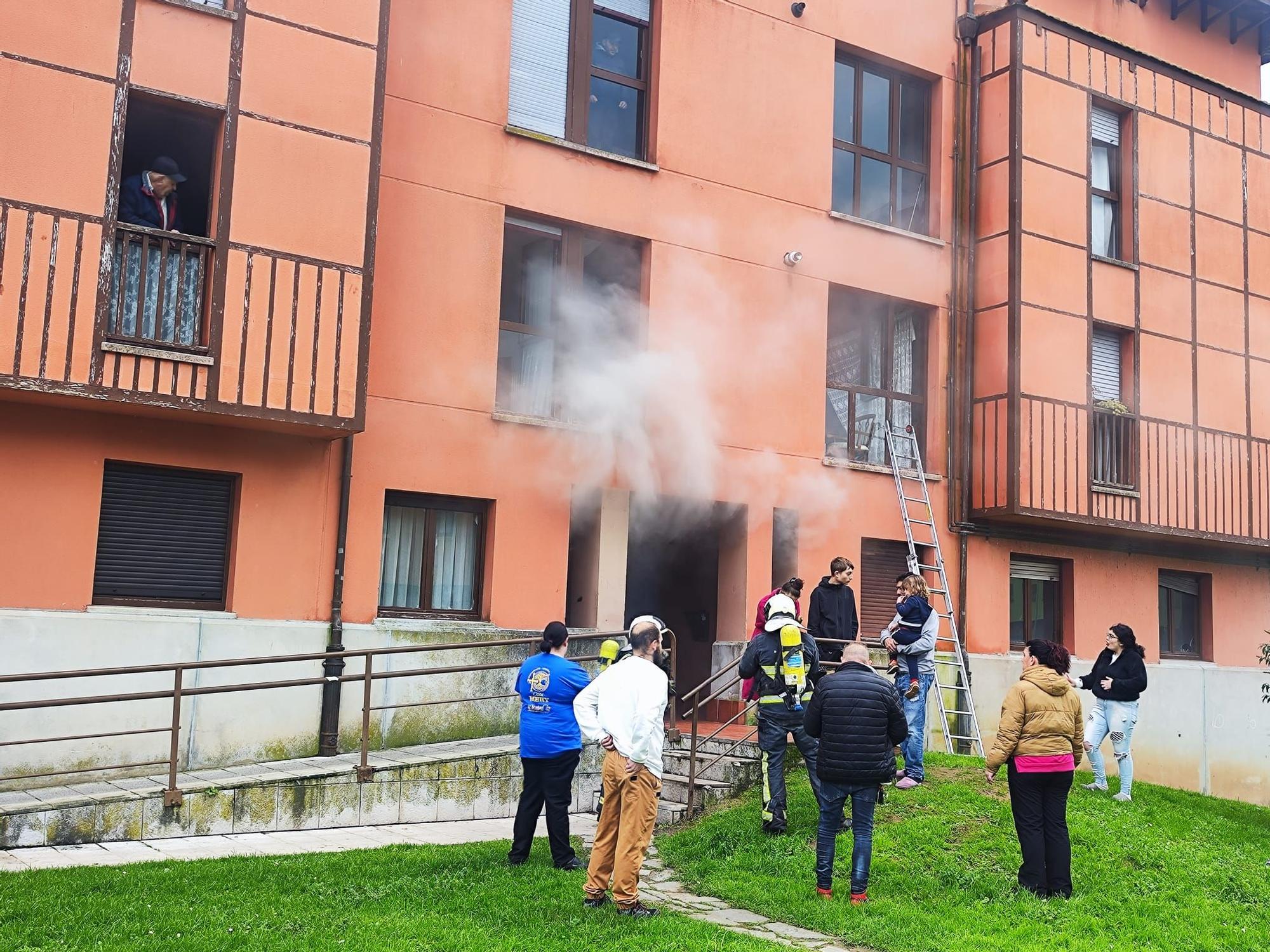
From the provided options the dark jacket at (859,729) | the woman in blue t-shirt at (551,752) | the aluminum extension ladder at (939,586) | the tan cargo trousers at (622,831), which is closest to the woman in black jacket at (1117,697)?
the aluminum extension ladder at (939,586)

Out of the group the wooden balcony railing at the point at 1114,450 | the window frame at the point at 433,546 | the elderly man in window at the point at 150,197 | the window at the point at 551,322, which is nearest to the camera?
the elderly man in window at the point at 150,197

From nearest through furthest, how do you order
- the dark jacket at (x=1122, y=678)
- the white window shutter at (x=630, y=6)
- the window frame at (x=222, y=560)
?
the window frame at (x=222, y=560) → the dark jacket at (x=1122, y=678) → the white window shutter at (x=630, y=6)

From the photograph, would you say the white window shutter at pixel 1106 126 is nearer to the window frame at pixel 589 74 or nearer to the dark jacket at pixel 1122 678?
the window frame at pixel 589 74

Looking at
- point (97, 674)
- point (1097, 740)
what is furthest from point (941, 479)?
point (97, 674)

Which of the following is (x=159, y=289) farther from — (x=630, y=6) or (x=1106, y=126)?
(x=1106, y=126)

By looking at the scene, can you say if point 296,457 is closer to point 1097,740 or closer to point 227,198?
point 227,198

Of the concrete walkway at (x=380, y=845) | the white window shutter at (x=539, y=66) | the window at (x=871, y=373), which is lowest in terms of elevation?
the concrete walkway at (x=380, y=845)

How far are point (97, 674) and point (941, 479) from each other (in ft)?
35.2

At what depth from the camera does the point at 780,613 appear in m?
9.91

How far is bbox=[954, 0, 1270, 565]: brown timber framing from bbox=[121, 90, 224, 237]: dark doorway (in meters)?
9.69

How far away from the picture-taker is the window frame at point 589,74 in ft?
46.4

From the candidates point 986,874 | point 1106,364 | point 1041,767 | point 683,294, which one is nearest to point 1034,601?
point 1106,364

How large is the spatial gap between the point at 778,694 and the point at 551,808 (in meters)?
2.21

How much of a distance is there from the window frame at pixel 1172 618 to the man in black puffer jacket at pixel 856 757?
11.1m
